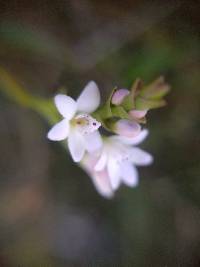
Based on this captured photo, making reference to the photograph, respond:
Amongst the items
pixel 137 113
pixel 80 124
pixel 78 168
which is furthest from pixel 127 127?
pixel 78 168

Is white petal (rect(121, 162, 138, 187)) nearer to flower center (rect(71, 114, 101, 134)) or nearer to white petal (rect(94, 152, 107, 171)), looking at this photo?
white petal (rect(94, 152, 107, 171))

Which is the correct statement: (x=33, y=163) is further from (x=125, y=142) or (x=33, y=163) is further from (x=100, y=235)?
(x=125, y=142)

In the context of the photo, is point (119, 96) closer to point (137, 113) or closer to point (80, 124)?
point (137, 113)

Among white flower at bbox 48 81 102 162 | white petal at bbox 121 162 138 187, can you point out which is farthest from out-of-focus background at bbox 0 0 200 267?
white flower at bbox 48 81 102 162

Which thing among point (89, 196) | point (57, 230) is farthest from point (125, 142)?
point (57, 230)

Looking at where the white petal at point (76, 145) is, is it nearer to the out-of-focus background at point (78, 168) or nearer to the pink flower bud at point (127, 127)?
the pink flower bud at point (127, 127)
